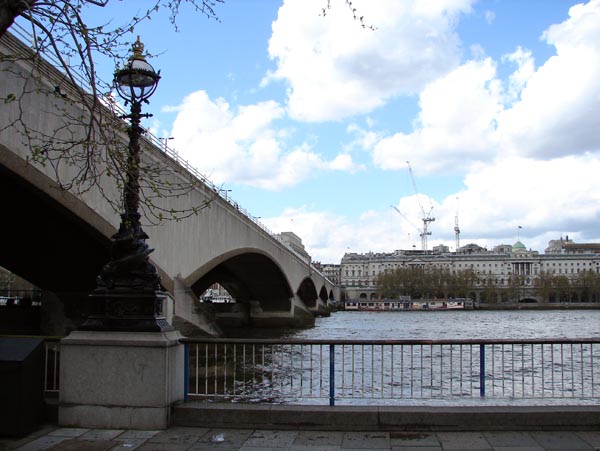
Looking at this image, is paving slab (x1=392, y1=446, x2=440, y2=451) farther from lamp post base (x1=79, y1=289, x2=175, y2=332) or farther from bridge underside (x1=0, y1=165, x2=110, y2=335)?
bridge underside (x1=0, y1=165, x2=110, y2=335)

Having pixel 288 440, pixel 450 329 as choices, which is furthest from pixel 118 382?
pixel 450 329

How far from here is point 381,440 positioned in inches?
265

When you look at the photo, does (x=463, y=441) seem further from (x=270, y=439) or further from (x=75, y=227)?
(x=75, y=227)

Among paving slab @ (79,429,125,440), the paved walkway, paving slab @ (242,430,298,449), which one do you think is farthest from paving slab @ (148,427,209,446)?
paving slab @ (242,430,298,449)

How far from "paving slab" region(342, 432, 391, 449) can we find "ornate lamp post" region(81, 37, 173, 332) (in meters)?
2.66

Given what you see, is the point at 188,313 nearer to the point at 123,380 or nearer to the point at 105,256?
the point at 105,256

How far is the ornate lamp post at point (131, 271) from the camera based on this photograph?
24.7 ft

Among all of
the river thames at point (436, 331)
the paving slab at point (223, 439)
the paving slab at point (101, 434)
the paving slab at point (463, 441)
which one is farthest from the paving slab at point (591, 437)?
the river thames at point (436, 331)

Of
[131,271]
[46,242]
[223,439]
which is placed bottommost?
[223,439]

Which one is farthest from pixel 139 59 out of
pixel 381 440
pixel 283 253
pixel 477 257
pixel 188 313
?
pixel 477 257

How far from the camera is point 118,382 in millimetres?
7285

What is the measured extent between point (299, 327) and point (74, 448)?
1885 inches

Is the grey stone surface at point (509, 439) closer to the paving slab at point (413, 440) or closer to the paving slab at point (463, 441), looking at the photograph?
the paving slab at point (463, 441)

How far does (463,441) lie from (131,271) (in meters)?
4.57
